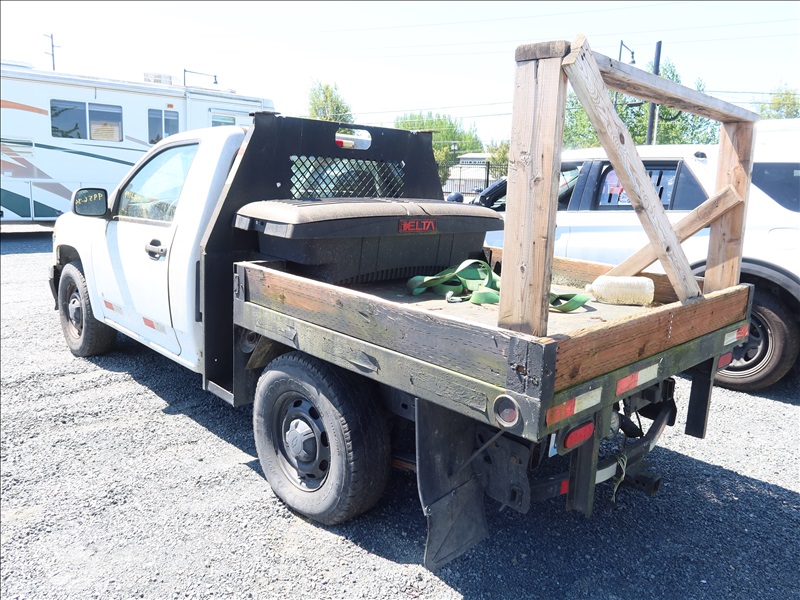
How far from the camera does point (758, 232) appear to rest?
521 cm

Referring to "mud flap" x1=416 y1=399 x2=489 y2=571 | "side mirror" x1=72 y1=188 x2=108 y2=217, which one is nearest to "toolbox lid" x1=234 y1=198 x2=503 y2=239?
"mud flap" x1=416 y1=399 x2=489 y2=571

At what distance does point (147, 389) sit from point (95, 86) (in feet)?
34.8

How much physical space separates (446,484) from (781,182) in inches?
168

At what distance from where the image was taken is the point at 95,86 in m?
13.2

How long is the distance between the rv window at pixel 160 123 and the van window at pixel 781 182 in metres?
12.2

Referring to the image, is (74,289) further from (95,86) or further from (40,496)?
(95,86)

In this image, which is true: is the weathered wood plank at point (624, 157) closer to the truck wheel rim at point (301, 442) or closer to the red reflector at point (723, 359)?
the red reflector at point (723, 359)

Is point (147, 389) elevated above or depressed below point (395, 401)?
below

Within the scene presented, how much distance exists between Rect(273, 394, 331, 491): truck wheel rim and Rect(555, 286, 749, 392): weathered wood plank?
1.34 meters

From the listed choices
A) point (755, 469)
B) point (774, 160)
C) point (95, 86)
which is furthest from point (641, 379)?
point (95, 86)

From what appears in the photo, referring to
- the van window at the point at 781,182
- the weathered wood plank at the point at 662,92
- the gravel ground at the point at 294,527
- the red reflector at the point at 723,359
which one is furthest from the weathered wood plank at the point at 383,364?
the van window at the point at 781,182

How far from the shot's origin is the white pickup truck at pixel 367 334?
2.33 m

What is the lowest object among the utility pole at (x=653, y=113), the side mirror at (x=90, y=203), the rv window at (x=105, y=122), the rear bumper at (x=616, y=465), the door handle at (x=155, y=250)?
the rear bumper at (x=616, y=465)

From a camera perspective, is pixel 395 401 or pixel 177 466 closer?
pixel 395 401
